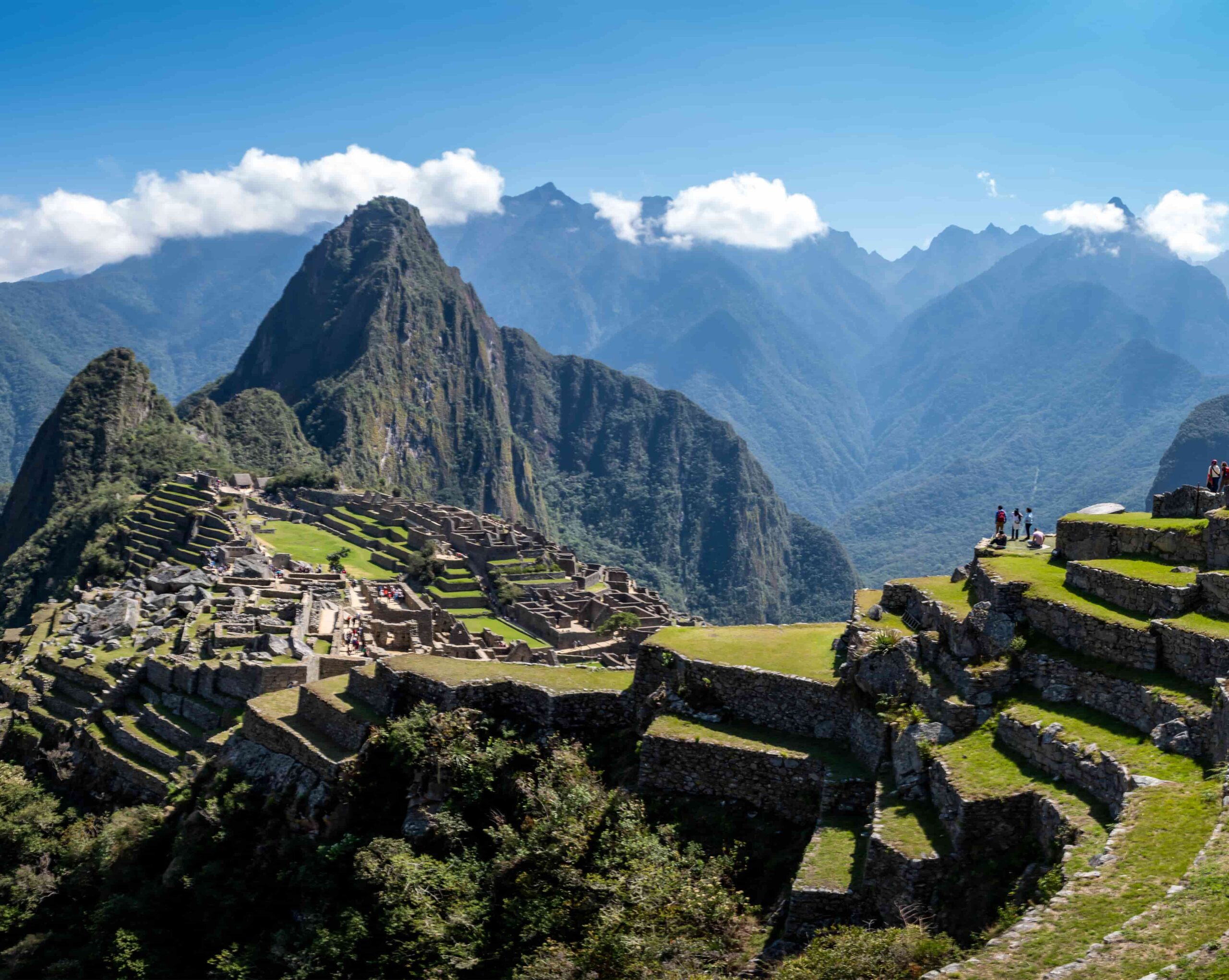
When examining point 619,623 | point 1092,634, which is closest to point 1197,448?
point 619,623

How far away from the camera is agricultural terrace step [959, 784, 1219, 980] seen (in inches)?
304

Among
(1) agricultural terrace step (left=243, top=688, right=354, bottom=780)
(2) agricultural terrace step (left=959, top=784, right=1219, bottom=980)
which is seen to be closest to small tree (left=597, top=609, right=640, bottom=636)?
(1) agricultural terrace step (left=243, top=688, right=354, bottom=780)

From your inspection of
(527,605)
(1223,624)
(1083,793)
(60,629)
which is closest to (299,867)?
(1083,793)

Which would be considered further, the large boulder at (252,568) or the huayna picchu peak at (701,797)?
the large boulder at (252,568)

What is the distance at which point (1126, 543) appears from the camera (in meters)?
14.8

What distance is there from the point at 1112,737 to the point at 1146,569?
11.2ft

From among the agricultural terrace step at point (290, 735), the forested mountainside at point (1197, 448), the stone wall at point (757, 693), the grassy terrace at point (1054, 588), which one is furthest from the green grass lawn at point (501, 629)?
the forested mountainside at point (1197, 448)

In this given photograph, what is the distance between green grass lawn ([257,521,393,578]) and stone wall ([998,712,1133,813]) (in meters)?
55.3

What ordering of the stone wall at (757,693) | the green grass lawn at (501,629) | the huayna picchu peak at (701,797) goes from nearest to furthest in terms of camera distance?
the huayna picchu peak at (701,797) < the stone wall at (757,693) < the green grass lawn at (501,629)

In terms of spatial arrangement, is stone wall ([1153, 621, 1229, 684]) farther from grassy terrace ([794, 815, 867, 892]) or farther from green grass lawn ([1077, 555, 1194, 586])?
grassy terrace ([794, 815, 867, 892])

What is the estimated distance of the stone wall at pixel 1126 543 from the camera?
13.5m

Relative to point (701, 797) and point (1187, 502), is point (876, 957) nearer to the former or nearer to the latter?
point (701, 797)

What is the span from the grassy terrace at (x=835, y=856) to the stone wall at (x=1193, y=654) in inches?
160

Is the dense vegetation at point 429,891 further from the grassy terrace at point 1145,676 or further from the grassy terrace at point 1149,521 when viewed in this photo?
the grassy terrace at point 1149,521
